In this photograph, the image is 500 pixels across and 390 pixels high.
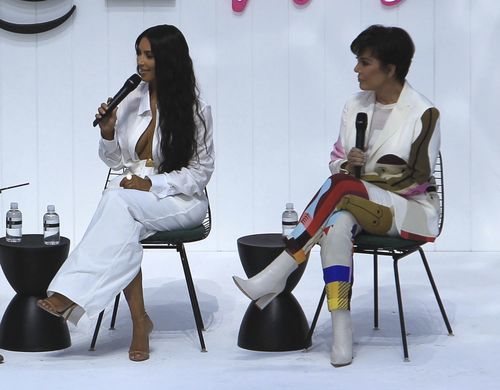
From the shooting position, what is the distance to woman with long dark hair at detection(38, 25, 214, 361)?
345 cm

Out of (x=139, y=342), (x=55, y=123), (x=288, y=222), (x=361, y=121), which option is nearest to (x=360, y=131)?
(x=361, y=121)

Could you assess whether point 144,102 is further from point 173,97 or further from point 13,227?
point 13,227

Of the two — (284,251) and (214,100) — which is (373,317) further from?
(214,100)

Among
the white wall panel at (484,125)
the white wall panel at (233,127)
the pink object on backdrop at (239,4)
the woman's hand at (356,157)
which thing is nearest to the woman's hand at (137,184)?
the woman's hand at (356,157)

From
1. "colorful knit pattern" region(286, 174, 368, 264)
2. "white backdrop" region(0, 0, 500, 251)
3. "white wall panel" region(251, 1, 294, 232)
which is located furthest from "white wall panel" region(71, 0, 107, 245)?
"colorful knit pattern" region(286, 174, 368, 264)

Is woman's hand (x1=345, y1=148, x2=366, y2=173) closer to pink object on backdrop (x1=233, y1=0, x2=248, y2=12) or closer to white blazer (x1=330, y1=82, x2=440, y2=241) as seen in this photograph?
white blazer (x1=330, y1=82, x2=440, y2=241)

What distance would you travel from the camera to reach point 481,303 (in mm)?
4340

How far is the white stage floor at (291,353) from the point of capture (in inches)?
130

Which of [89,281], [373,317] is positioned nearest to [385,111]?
[373,317]

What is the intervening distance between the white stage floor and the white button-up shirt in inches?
23.0

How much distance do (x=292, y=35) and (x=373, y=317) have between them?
72.7 inches

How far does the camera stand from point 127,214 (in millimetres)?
3553

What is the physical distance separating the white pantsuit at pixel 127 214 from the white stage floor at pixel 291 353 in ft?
0.85

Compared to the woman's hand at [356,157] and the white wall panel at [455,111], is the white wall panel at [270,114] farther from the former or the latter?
the woman's hand at [356,157]
